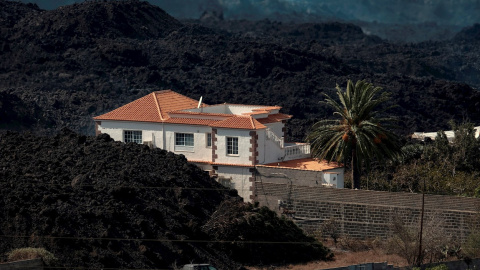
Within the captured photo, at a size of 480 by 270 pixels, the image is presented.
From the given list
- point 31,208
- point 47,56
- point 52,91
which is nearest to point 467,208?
point 31,208

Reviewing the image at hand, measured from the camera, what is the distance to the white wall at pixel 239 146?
55.8 metres

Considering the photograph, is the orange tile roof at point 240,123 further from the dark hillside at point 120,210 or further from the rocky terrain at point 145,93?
the rocky terrain at point 145,93

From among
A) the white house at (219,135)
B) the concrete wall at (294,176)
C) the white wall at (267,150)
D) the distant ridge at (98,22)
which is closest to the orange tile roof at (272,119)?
the white house at (219,135)

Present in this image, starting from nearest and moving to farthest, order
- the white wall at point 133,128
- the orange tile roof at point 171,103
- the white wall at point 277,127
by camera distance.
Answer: the white wall at point 277,127 < the white wall at point 133,128 < the orange tile roof at point 171,103

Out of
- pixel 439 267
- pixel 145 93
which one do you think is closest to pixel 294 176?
pixel 439 267

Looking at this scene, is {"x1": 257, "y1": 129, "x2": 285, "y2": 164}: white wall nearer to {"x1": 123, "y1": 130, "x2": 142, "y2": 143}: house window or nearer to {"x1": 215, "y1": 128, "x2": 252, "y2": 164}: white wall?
{"x1": 215, "y1": 128, "x2": 252, "y2": 164}: white wall

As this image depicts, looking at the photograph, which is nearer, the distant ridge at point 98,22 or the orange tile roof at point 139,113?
the orange tile roof at point 139,113

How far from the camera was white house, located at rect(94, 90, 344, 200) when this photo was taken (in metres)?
55.7

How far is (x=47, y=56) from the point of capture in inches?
4574

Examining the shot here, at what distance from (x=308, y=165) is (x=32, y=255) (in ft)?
62.5

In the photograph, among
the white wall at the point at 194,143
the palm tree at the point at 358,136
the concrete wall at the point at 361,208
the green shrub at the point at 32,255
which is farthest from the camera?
the white wall at the point at 194,143

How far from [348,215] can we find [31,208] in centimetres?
1425

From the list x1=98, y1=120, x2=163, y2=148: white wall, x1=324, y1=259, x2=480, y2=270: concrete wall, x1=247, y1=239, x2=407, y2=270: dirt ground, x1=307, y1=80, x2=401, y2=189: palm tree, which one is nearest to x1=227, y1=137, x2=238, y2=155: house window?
x1=307, y1=80, x2=401, y2=189: palm tree

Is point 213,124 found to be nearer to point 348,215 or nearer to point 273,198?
point 273,198
